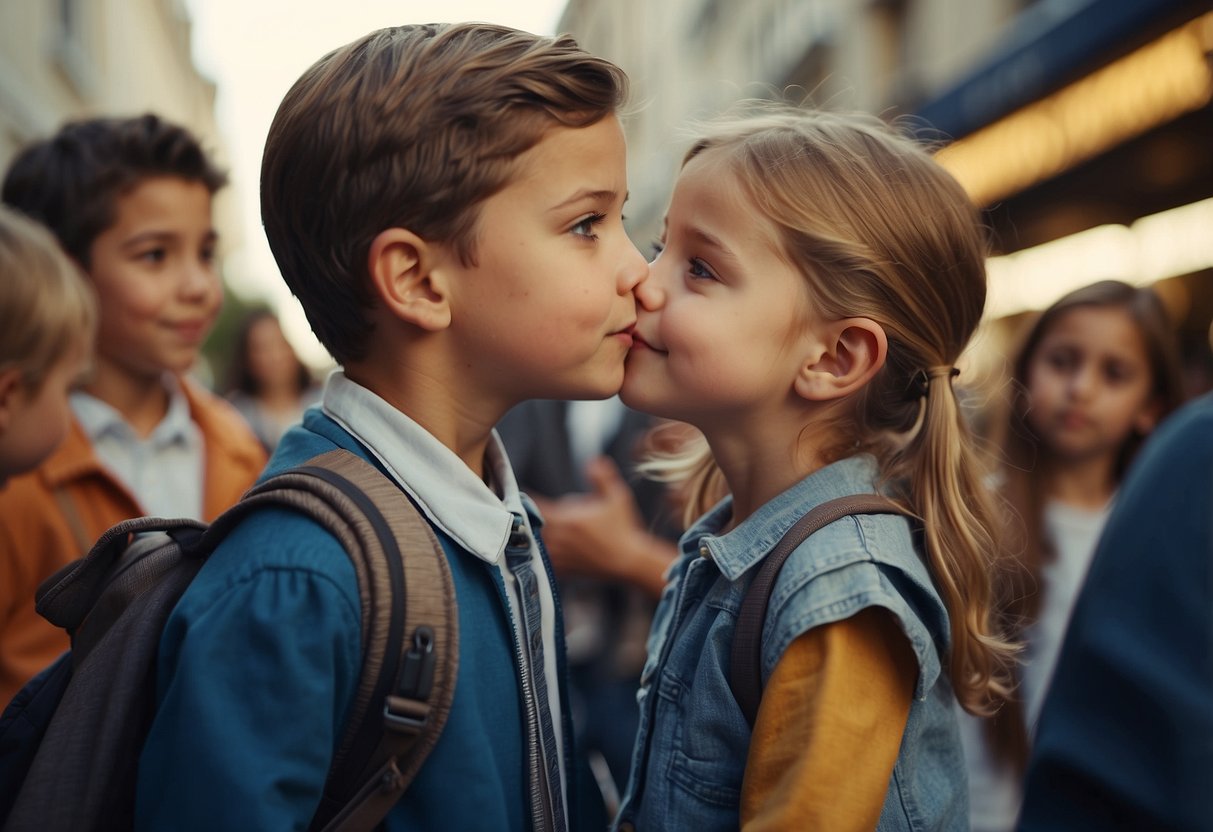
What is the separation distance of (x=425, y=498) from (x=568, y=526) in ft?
4.67

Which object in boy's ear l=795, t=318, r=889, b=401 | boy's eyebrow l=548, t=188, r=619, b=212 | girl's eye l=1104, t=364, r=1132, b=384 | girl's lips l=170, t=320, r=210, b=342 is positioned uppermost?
girl's eye l=1104, t=364, r=1132, b=384

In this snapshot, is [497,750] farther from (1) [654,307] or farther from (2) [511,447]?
(2) [511,447]

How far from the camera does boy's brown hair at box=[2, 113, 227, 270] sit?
2.21m

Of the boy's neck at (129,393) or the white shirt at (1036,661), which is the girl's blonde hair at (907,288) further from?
the boy's neck at (129,393)

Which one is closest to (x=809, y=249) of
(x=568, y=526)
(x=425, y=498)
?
(x=425, y=498)

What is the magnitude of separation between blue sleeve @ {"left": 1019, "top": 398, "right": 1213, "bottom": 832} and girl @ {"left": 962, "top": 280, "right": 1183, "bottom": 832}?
5.54 feet

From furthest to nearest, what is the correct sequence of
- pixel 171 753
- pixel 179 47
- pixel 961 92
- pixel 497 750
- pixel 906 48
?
pixel 179 47 → pixel 906 48 → pixel 961 92 → pixel 497 750 → pixel 171 753

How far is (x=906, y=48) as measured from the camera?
35.8 ft

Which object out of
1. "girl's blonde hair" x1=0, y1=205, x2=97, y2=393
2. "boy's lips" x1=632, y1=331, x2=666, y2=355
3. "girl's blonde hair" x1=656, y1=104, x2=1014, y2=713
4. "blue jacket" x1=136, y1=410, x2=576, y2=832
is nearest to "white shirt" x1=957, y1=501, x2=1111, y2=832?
"girl's blonde hair" x1=656, y1=104, x2=1014, y2=713

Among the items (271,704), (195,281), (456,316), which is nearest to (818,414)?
(456,316)

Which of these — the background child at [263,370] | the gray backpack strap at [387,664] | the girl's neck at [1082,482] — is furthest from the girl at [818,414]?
the background child at [263,370]

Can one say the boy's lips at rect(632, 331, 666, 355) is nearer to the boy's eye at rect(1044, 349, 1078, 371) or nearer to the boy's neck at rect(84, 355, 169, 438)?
the boy's neck at rect(84, 355, 169, 438)

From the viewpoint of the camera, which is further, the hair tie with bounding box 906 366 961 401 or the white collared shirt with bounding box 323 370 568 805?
the hair tie with bounding box 906 366 961 401

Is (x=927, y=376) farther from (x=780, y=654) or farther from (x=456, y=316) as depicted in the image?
(x=456, y=316)
